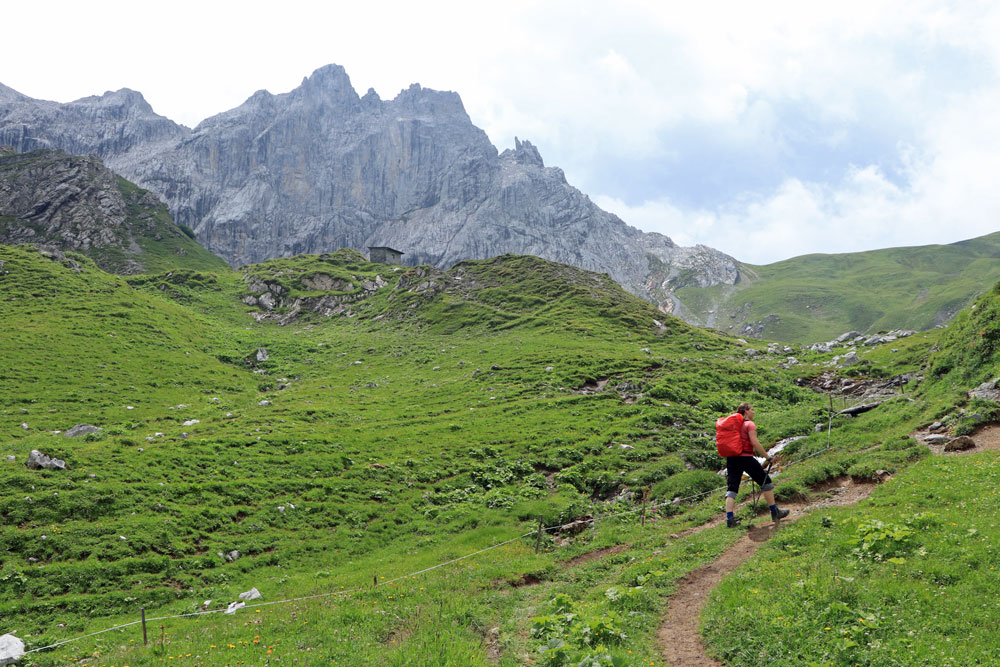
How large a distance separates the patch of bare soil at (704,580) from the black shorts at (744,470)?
4.22ft

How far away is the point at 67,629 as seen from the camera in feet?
51.9

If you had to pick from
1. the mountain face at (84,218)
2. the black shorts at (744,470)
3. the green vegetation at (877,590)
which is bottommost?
the green vegetation at (877,590)

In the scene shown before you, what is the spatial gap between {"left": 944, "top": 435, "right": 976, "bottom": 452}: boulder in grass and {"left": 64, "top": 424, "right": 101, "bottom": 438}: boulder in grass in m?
45.1

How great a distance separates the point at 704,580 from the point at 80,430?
37876mm

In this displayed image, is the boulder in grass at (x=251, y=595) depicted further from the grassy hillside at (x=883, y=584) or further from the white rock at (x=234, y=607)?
the grassy hillside at (x=883, y=584)

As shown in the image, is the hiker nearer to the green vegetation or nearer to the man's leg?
the man's leg

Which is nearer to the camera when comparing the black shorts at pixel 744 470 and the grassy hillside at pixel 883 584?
the grassy hillside at pixel 883 584

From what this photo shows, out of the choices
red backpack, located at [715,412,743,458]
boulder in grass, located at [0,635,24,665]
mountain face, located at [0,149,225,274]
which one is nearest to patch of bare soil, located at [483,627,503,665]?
red backpack, located at [715,412,743,458]

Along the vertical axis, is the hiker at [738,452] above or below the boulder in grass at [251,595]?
above

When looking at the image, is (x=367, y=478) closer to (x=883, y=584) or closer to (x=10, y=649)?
(x=10, y=649)

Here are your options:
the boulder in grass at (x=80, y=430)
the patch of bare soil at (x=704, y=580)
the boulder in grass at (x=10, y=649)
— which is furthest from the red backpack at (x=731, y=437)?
the boulder in grass at (x=80, y=430)

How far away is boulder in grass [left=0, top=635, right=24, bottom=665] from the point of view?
13039 mm

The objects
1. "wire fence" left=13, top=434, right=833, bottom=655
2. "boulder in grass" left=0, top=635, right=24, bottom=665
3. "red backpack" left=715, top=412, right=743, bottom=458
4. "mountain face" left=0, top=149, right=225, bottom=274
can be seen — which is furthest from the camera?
"mountain face" left=0, top=149, right=225, bottom=274

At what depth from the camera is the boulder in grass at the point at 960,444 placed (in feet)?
61.0
